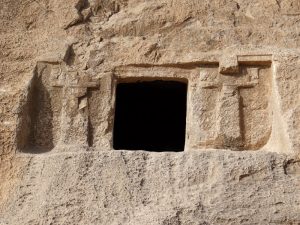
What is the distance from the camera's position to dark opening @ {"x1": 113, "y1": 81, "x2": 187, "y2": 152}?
5.47 meters

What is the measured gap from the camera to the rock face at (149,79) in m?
3.63

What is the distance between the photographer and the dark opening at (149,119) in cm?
547

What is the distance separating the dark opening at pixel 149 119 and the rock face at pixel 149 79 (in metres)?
0.88

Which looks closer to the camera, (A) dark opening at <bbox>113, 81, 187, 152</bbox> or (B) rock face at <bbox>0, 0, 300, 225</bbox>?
(B) rock face at <bbox>0, 0, 300, 225</bbox>

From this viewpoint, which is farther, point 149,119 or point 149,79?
point 149,119

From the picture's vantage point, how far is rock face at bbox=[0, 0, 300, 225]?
3.63 meters

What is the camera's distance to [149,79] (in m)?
4.48

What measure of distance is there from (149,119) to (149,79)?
1.41 metres

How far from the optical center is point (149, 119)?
587 centimetres

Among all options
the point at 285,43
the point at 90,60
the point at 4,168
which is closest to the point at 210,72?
the point at 285,43

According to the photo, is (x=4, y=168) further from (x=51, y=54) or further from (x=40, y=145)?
(x=51, y=54)

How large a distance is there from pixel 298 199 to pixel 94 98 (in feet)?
4.97

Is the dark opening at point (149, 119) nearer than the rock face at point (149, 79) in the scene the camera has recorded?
No

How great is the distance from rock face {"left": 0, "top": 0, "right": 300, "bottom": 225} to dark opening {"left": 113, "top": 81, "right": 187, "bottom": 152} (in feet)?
2.89
